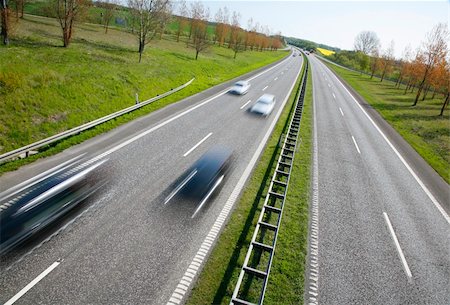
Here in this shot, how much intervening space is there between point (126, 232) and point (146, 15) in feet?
103

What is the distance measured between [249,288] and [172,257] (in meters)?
2.28

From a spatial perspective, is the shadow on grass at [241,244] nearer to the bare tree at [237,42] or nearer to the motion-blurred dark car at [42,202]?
the motion-blurred dark car at [42,202]

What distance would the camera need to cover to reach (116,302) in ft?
20.9

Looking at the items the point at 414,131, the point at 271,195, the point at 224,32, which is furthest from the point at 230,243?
the point at 224,32

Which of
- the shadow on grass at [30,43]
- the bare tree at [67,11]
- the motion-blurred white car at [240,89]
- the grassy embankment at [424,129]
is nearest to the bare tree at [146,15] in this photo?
the bare tree at [67,11]

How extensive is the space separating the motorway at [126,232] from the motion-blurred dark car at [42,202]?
392mm

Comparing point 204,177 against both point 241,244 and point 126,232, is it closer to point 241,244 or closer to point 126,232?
point 241,244

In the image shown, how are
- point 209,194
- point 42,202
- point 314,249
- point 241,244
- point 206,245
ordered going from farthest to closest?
point 209,194 < point 42,202 < point 314,249 < point 241,244 < point 206,245

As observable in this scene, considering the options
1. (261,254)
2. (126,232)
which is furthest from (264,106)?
(126,232)

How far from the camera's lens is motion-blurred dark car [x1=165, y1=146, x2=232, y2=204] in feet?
35.4

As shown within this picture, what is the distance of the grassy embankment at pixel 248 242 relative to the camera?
23.0ft

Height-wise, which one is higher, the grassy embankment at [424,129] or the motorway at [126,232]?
the grassy embankment at [424,129]

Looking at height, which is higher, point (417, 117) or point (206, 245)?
point (417, 117)

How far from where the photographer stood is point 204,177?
12.1 meters
